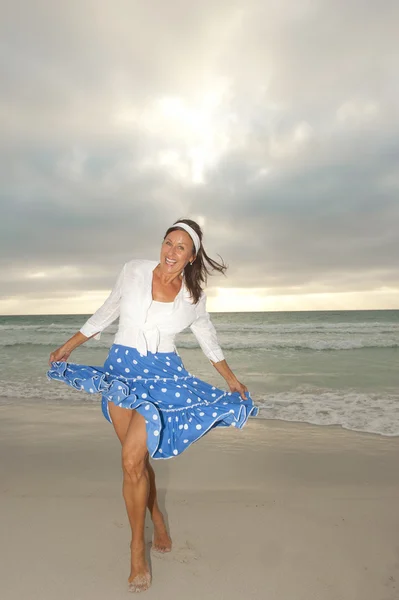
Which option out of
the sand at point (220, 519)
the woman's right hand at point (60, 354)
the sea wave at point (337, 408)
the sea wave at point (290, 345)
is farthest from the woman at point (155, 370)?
the sea wave at point (290, 345)

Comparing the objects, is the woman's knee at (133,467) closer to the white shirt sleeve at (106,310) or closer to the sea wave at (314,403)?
the white shirt sleeve at (106,310)

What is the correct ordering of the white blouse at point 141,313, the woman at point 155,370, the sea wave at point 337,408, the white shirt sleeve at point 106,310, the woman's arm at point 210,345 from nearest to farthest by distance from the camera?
the woman at point 155,370
the white blouse at point 141,313
the white shirt sleeve at point 106,310
the woman's arm at point 210,345
the sea wave at point 337,408

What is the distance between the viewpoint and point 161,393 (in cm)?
291

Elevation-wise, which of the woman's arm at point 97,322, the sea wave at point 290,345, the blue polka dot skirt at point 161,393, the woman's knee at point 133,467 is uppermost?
the woman's arm at point 97,322

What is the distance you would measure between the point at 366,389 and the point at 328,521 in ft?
21.2

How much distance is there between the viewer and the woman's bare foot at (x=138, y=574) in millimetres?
2664

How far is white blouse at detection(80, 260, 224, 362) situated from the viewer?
9.86ft

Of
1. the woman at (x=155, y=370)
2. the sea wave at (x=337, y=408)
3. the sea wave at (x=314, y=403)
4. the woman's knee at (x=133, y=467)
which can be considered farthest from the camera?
the sea wave at (x=314, y=403)

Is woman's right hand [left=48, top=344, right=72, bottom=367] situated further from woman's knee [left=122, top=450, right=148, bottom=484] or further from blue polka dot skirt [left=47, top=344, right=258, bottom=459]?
woman's knee [left=122, top=450, right=148, bottom=484]

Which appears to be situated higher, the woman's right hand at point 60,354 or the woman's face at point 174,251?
the woman's face at point 174,251

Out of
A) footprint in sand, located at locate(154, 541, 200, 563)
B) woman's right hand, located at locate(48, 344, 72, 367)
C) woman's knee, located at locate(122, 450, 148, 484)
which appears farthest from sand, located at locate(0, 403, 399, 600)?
woman's right hand, located at locate(48, 344, 72, 367)

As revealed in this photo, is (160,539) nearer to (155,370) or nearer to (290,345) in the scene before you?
(155,370)

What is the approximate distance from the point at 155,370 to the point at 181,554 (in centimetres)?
124

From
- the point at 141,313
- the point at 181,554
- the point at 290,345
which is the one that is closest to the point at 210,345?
the point at 141,313
